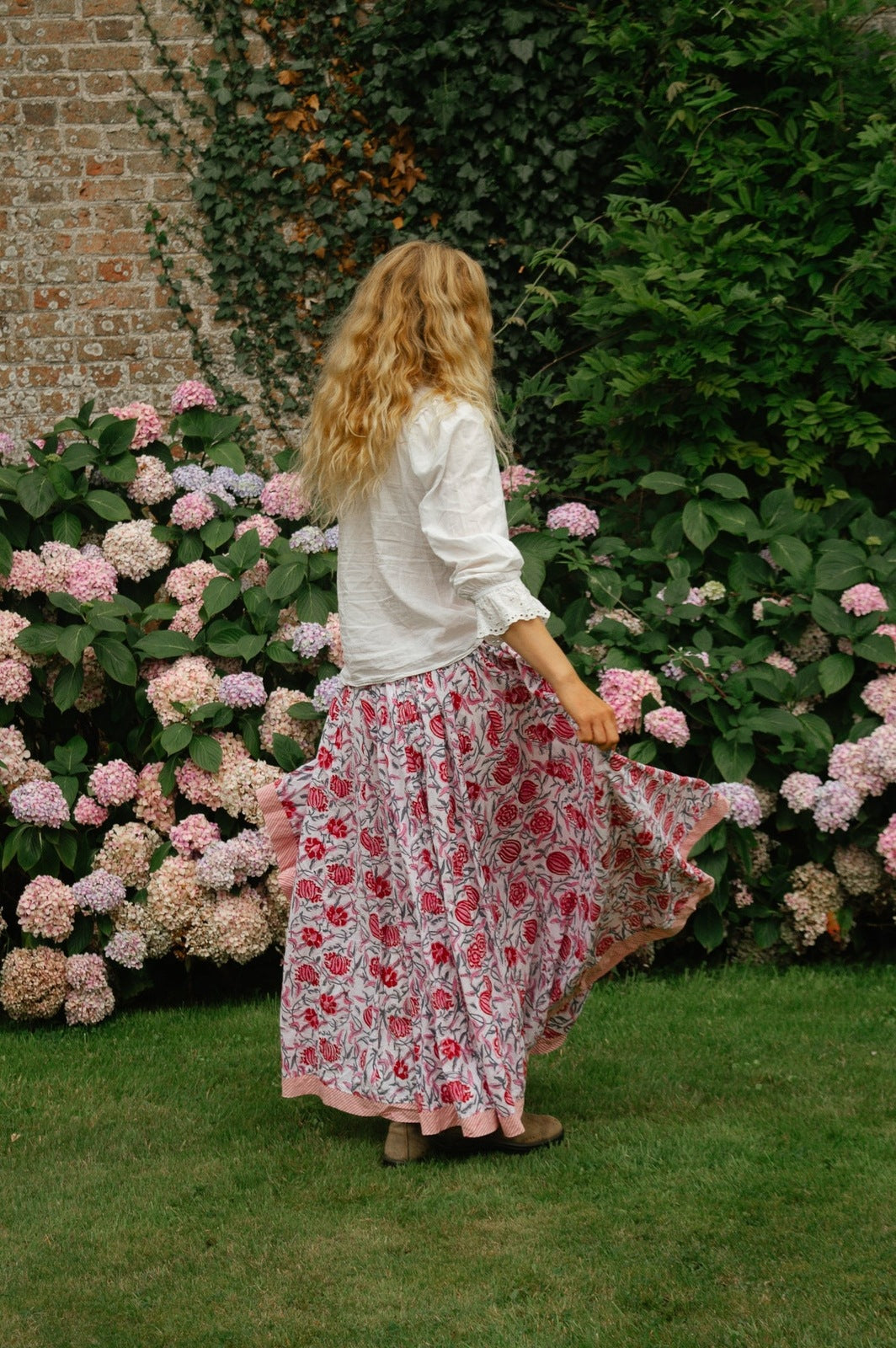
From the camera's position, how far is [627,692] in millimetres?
3891

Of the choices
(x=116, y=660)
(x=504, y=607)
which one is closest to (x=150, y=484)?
(x=116, y=660)

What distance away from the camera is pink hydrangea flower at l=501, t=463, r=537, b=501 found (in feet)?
15.2

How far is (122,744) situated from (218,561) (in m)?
0.61

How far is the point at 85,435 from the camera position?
4.40 meters

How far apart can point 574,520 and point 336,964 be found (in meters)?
2.02

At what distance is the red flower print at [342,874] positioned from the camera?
110 inches

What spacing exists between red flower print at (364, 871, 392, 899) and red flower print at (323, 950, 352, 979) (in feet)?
0.47

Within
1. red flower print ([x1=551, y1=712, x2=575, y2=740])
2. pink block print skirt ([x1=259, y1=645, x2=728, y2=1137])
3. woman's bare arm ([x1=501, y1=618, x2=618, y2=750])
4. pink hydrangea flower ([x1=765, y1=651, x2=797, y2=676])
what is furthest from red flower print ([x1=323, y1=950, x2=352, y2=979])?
pink hydrangea flower ([x1=765, y1=651, x2=797, y2=676])

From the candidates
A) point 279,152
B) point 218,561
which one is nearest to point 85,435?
point 218,561

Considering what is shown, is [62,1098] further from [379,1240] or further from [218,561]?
[218,561]

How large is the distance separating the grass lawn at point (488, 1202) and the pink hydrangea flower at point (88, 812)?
1.94 feet

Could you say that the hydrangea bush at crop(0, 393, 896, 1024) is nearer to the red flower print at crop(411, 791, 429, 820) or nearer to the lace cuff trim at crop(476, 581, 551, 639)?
the red flower print at crop(411, 791, 429, 820)

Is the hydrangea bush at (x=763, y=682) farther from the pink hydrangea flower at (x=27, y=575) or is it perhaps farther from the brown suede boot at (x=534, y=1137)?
the pink hydrangea flower at (x=27, y=575)

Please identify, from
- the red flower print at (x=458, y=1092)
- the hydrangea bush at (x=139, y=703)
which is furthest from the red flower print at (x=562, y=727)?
the hydrangea bush at (x=139, y=703)
